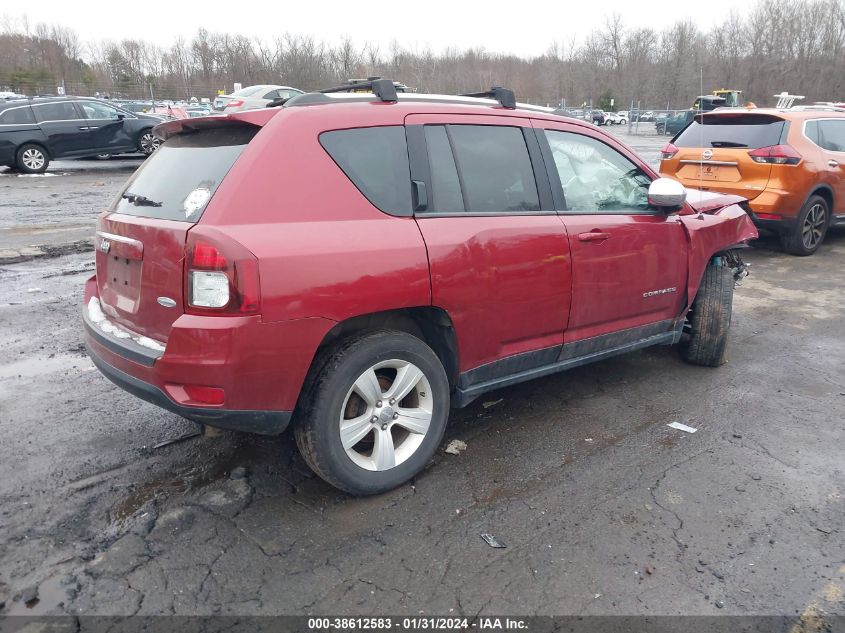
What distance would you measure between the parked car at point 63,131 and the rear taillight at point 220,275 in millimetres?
15562

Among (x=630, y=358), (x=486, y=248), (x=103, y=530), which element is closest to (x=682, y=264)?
(x=630, y=358)

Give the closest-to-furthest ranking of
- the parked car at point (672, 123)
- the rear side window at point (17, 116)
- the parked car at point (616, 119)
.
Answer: the rear side window at point (17, 116) < the parked car at point (672, 123) < the parked car at point (616, 119)

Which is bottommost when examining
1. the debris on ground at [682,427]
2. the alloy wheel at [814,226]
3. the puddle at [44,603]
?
the puddle at [44,603]

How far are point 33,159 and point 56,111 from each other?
133 centimetres

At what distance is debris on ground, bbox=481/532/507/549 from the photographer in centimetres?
279

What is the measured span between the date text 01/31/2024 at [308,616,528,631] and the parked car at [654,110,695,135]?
38.3m

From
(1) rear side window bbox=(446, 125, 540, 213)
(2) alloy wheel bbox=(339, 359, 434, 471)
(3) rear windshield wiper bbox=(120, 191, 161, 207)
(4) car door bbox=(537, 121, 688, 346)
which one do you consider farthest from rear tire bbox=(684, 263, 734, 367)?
(3) rear windshield wiper bbox=(120, 191, 161, 207)

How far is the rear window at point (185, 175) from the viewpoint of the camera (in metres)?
2.87

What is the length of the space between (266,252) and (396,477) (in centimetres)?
131

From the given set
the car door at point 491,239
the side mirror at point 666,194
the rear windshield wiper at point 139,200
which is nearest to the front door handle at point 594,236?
the car door at point 491,239

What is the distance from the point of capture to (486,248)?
3.30m

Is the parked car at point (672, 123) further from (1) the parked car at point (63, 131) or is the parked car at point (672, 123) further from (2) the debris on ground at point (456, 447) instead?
(2) the debris on ground at point (456, 447)

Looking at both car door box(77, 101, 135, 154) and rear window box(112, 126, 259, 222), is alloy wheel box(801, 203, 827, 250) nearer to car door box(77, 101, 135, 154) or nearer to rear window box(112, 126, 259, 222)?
rear window box(112, 126, 259, 222)

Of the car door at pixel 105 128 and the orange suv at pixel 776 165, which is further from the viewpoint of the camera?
the car door at pixel 105 128
